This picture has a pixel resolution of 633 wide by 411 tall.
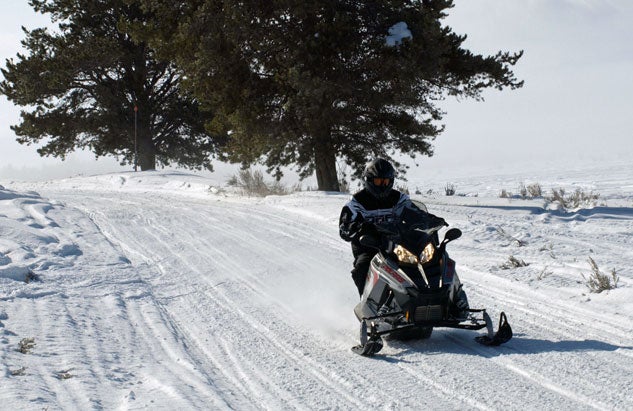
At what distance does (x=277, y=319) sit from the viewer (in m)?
7.71

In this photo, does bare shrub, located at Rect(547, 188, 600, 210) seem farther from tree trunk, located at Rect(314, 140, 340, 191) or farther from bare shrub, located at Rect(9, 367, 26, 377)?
bare shrub, located at Rect(9, 367, 26, 377)

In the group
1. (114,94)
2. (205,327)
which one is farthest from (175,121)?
(205,327)

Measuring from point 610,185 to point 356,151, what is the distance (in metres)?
10.6

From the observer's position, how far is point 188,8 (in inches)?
730

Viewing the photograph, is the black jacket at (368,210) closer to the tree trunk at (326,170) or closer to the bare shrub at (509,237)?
the bare shrub at (509,237)

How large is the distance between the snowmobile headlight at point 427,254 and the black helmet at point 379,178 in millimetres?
926

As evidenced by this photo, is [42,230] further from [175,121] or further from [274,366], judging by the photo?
[175,121]

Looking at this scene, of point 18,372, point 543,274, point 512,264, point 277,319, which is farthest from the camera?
point 512,264

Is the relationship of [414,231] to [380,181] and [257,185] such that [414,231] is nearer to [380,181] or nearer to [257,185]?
[380,181]

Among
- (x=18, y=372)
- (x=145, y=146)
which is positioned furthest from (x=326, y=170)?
(x=145, y=146)

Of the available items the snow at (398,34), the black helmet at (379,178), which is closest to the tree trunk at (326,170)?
the snow at (398,34)

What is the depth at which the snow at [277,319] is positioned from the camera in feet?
16.6

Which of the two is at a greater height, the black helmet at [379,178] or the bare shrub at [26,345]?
the black helmet at [379,178]

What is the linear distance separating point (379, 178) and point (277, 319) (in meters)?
2.17
